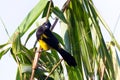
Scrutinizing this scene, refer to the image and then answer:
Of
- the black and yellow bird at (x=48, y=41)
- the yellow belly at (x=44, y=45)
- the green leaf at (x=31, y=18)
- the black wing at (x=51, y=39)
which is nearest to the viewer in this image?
the green leaf at (x=31, y=18)

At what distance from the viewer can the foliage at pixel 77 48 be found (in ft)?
4.37

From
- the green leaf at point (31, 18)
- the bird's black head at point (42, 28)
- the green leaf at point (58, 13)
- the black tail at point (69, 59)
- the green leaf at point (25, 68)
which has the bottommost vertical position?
the black tail at point (69, 59)

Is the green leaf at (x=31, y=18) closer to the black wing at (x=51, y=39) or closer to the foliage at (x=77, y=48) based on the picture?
the foliage at (x=77, y=48)

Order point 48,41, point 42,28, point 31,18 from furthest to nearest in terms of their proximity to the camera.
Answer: point 48,41, point 42,28, point 31,18

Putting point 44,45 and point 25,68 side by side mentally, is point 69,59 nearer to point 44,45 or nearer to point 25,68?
point 25,68

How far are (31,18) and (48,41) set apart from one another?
0.42 m

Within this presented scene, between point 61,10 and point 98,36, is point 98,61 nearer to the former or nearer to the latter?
point 98,36

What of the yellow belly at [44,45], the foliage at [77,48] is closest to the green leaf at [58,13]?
the foliage at [77,48]

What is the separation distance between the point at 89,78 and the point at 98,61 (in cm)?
9

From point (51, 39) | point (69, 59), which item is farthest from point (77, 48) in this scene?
point (51, 39)

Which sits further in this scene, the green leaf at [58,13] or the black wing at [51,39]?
the black wing at [51,39]

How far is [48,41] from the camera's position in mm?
1743

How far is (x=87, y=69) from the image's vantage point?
4.50 feet

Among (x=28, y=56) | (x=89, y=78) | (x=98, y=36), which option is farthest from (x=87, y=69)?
(x=28, y=56)
